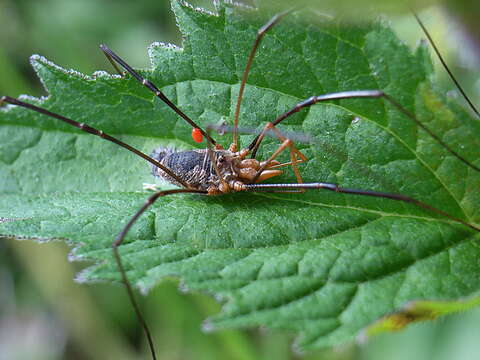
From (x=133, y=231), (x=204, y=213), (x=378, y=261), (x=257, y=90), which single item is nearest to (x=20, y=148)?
(x=133, y=231)

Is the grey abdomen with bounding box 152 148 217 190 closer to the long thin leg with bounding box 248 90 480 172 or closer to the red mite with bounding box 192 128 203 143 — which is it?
the red mite with bounding box 192 128 203 143

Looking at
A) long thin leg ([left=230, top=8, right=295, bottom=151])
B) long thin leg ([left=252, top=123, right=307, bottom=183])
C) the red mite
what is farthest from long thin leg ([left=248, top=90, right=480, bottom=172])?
the red mite

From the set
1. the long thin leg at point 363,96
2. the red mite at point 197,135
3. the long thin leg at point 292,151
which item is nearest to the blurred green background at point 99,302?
the long thin leg at point 363,96

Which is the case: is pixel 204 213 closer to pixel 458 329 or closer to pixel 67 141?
pixel 67 141

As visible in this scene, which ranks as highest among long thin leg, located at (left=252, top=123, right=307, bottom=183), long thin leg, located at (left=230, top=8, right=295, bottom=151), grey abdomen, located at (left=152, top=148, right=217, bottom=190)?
long thin leg, located at (left=230, top=8, right=295, bottom=151)

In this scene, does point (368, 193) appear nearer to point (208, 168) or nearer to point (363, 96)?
point (363, 96)

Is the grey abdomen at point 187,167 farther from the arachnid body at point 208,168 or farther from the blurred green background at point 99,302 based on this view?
the blurred green background at point 99,302
